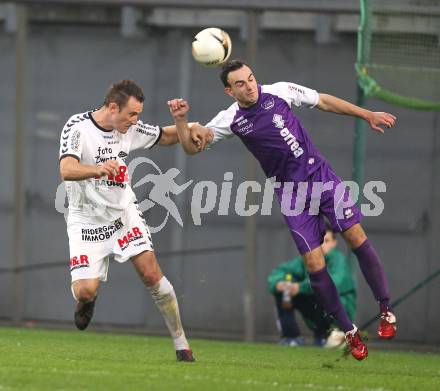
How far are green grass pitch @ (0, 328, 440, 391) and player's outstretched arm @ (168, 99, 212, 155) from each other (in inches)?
59.1

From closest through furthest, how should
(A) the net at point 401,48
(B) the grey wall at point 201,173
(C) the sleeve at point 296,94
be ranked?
(C) the sleeve at point 296,94 → (A) the net at point 401,48 → (B) the grey wall at point 201,173

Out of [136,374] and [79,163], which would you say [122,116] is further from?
[136,374]

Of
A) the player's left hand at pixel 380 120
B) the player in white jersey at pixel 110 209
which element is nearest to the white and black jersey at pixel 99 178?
the player in white jersey at pixel 110 209

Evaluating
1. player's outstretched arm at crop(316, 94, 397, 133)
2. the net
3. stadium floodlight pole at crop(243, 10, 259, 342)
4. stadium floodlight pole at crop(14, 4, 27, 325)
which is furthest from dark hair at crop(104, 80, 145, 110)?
stadium floodlight pole at crop(14, 4, 27, 325)

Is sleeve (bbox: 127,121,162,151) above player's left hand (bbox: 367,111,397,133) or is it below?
below

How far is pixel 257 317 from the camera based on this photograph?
44.8ft

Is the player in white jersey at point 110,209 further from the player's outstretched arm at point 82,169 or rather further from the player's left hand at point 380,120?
the player's left hand at point 380,120

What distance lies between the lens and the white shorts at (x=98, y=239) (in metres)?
8.66

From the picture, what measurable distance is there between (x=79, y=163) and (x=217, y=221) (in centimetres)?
556

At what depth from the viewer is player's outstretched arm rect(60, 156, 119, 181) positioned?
7883 mm

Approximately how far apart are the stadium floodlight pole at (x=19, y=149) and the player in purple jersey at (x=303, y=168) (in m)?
4.99

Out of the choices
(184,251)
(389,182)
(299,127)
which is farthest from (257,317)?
(299,127)

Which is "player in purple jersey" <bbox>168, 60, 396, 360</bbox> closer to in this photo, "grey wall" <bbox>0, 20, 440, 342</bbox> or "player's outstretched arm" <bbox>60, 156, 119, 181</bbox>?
"player's outstretched arm" <bbox>60, 156, 119, 181</bbox>

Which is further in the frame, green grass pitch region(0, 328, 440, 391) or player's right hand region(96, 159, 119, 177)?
player's right hand region(96, 159, 119, 177)
